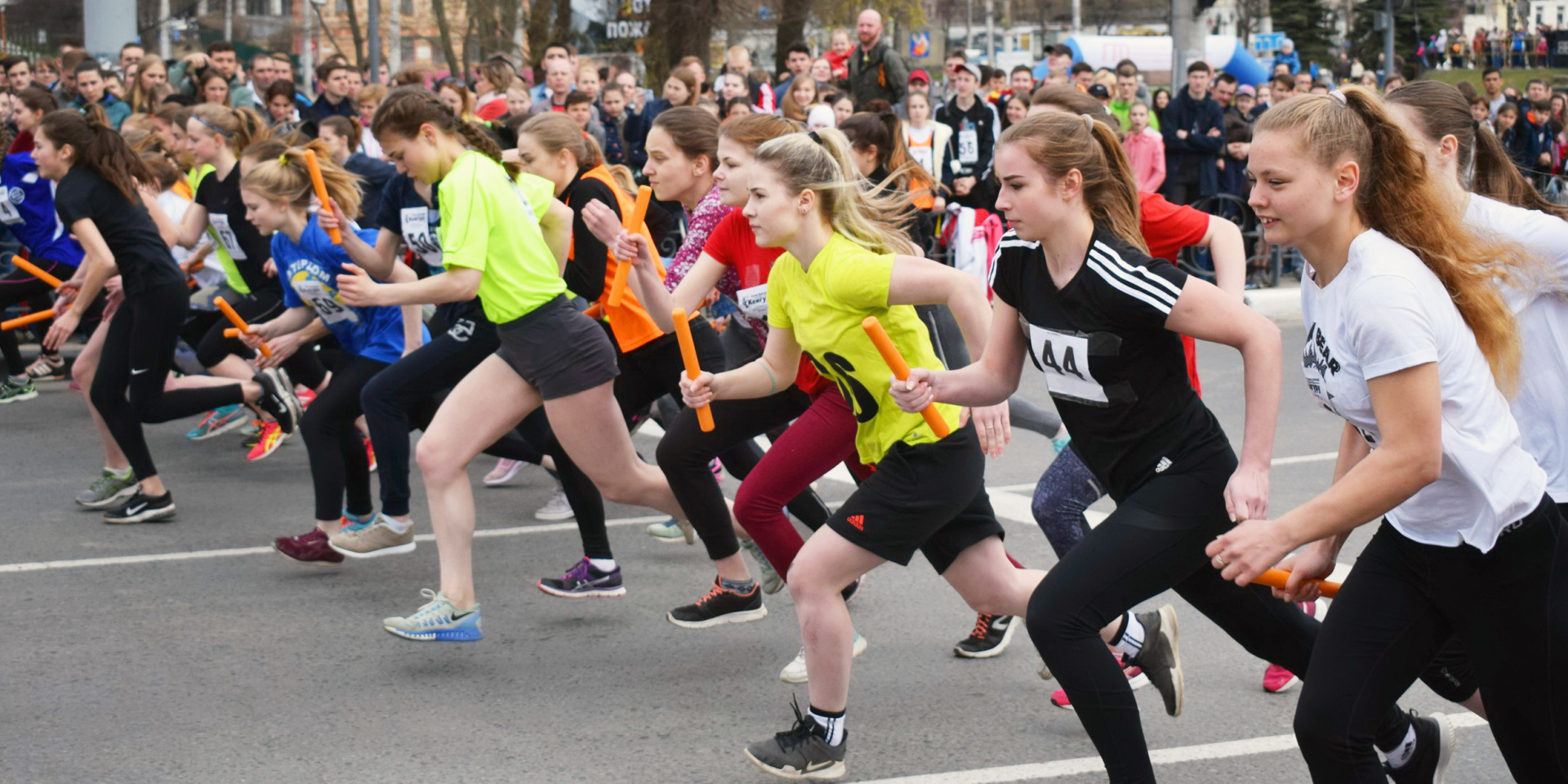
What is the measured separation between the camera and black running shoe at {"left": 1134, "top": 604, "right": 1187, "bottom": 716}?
3.98 m

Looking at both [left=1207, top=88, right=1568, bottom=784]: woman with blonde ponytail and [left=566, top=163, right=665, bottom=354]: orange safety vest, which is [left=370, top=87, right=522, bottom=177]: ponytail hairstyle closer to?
[left=566, top=163, right=665, bottom=354]: orange safety vest

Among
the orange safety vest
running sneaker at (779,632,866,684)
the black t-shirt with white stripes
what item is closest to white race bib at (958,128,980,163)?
the orange safety vest

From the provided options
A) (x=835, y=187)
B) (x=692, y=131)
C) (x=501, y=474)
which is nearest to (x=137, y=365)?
(x=501, y=474)

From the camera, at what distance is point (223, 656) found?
192 inches

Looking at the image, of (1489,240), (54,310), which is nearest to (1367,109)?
(1489,240)

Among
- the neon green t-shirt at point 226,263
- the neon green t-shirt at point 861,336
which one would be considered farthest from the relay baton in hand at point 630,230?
the neon green t-shirt at point 226,263

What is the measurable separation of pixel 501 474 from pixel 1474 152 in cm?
506

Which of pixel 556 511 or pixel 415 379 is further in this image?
pixel 556 511

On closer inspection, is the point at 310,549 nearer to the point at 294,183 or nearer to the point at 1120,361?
the point at 294,183

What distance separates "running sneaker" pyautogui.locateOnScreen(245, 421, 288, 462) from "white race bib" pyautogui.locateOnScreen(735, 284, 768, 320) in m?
3.91

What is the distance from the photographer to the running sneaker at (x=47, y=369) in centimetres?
1033

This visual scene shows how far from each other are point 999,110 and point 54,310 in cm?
894

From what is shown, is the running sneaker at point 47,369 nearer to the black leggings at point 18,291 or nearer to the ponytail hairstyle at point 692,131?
the black leggings at point 18,291

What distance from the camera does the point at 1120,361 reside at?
3219 mm
